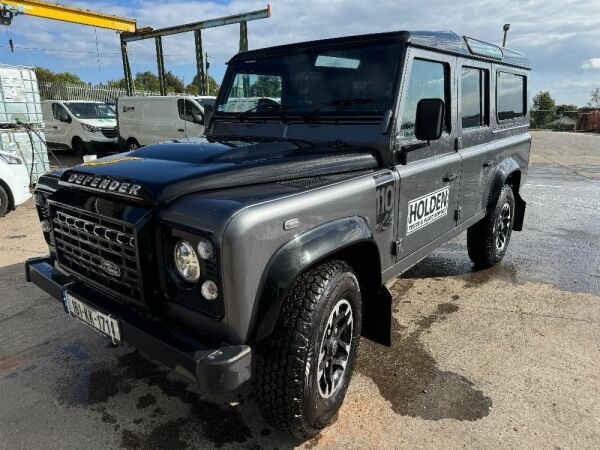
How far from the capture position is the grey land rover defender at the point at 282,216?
1945mm

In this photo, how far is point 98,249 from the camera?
7.50 feet

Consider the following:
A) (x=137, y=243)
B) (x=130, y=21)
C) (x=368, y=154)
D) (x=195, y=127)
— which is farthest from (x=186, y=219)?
(x=130, y=21)

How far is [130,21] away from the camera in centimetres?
1788

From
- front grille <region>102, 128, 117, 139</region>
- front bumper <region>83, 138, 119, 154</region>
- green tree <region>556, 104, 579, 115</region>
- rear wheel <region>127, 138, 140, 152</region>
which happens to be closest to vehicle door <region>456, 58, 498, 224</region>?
rear wheel <region>127, 138, 140, 152</region>

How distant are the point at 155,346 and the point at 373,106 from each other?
6.30 feet

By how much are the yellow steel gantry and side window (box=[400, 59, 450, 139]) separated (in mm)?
14936

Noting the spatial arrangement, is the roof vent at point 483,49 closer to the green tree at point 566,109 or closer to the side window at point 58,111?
the side window at point 58,111

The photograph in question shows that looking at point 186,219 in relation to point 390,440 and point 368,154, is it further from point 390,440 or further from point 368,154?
point 390,440

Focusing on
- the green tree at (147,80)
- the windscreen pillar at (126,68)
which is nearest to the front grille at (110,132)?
the windscreen pillar at (126,68)

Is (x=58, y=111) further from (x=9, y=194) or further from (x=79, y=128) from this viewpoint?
(x=9, y=194)

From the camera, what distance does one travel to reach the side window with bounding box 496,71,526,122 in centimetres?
425

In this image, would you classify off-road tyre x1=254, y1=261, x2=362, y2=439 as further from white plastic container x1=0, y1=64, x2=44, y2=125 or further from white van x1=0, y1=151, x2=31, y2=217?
white plastic container x1=0, y1=64, x2=44, y2=125

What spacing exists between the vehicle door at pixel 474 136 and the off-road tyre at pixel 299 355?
6.51ft

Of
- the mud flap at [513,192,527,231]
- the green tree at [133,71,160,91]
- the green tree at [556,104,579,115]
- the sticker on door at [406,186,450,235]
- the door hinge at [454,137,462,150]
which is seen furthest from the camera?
the green tree at [133,71,160,91]
